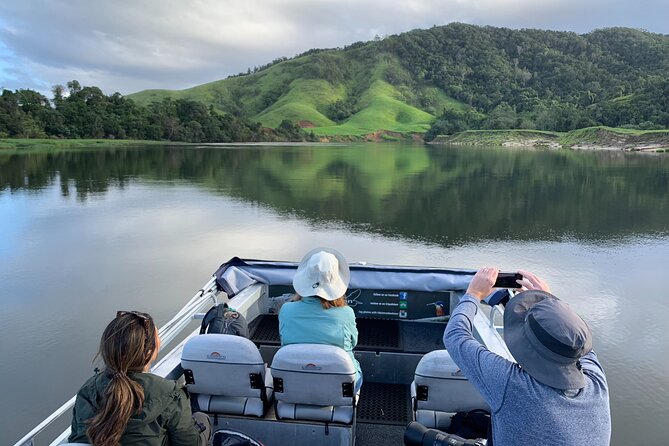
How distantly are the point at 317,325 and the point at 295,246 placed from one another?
962 cm

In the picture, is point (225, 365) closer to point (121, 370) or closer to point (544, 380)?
point (121, 370)

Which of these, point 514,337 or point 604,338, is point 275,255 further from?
point 514,337

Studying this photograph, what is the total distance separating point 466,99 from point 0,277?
191 meters

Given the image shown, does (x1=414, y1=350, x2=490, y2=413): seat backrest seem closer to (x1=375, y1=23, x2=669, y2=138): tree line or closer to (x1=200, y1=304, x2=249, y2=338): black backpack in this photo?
(x1=200, y1=304, x2=249, y2=338): black backpack

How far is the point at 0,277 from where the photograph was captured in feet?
33.6

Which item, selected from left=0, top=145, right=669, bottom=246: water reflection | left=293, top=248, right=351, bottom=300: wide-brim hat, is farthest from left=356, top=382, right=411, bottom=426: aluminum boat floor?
left=0, top=145, right=669, bottom=246: water reflection

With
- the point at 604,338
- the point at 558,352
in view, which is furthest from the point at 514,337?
the point at 604,338

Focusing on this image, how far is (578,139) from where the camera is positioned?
92938 millimetres

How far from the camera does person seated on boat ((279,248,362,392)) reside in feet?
11.5

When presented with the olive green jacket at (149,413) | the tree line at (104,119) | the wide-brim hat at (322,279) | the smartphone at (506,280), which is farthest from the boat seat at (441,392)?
the tree line at (104,119)

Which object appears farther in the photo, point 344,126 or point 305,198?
point 344,126

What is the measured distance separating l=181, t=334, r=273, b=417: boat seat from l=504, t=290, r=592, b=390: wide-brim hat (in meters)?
2.01

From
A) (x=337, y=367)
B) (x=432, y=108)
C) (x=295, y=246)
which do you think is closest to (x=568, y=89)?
(x=432, y=108)

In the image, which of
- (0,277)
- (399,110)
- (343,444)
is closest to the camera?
(343,444)
